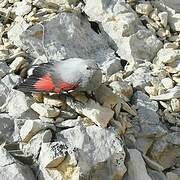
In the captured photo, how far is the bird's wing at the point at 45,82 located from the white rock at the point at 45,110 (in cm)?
Result: 13

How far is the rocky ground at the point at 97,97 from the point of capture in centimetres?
435

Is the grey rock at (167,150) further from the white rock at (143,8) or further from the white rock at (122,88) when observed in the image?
the white rock at (143,8)

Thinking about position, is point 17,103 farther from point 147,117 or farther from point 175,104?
point 175,104

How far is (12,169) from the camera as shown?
417cm

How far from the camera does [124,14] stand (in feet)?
19.8

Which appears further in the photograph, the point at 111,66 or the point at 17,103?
the point at 111,66

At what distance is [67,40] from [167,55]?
999 mm

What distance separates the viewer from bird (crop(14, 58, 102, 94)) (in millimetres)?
4527

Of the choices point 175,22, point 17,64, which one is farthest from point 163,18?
point 17,64

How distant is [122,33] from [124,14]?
232mm

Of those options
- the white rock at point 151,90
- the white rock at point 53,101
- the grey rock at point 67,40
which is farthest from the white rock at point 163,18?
the white rock at point 53,101

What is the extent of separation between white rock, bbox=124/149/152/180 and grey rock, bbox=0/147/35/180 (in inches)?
30.9

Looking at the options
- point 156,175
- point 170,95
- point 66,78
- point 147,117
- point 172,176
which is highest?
point 66,78

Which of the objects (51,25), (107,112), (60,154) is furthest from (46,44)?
(60,154)
